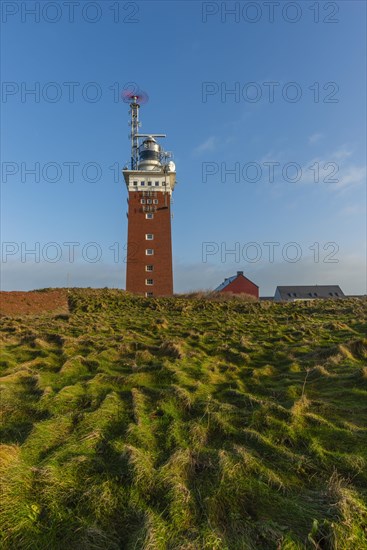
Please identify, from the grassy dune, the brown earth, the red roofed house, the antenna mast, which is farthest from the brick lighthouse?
the grassy dune

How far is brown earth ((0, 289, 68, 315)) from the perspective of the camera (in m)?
22.4

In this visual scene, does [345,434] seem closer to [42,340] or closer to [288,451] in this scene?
[288,451]

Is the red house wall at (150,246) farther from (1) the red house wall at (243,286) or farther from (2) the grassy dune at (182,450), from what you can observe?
(2) the grassy dune at (182,450)

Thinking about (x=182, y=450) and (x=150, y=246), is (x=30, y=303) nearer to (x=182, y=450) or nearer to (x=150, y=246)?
(x=182, y=450)

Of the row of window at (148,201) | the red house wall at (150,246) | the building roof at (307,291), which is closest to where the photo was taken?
the red house wall at (150,246)

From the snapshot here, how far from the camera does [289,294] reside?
75.9m

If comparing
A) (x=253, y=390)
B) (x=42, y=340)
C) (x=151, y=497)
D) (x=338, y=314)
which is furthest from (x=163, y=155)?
(x=151, y=497)

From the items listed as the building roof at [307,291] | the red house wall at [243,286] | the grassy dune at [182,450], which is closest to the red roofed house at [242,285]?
the red house wall at [243,286]

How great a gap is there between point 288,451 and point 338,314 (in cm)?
1782

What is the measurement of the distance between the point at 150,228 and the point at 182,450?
143 ft

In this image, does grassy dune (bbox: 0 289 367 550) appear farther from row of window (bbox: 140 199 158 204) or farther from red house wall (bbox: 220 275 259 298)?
red house wall (bbox: 220 275 259 298)

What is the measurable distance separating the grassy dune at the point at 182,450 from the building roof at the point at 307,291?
222 feet

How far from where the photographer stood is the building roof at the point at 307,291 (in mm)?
75438

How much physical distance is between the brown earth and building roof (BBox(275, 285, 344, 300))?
5681 centimetres
